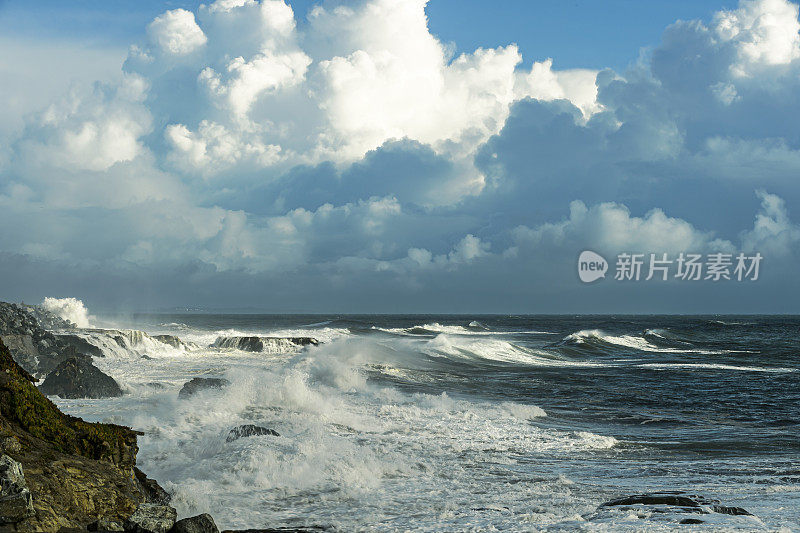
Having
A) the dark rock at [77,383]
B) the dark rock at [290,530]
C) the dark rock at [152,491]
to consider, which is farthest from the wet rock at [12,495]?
the dark rock at [77,383]

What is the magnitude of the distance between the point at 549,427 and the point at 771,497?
6558 millimetres

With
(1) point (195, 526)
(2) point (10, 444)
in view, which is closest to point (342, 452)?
(1) point (195, 526)

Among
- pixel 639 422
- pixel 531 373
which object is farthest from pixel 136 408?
pixel 531 373

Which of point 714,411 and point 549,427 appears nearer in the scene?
point 549,427

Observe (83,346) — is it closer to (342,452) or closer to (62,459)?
(342,452)

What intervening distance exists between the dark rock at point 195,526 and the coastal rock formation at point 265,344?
1347 inches

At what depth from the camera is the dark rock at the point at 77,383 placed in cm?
1692

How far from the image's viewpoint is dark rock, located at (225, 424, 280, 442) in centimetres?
1172

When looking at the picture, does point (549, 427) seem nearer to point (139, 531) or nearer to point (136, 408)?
point (136, 408)

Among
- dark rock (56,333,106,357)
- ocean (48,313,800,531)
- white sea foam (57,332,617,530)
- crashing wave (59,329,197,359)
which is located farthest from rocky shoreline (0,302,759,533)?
crashing wave (59,329,197,359)

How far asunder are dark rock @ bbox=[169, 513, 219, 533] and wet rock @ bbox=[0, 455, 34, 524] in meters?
1.34

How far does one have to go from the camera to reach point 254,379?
18.4 m

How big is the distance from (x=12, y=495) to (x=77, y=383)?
13.4m

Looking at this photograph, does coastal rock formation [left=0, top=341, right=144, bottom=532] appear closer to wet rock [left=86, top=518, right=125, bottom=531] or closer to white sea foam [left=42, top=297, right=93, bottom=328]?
wet rock [left=86, top=518, right=125, bottom=531]
